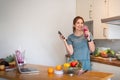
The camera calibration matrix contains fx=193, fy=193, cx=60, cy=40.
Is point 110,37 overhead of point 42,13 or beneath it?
beneath

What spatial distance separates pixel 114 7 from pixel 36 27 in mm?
1429

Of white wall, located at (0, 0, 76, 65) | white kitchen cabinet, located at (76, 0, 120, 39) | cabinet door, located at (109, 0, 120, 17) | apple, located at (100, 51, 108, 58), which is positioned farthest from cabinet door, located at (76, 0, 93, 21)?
apple, located at (100, 51, 108, 58)

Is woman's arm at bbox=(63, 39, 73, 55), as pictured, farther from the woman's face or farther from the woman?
the woman's face

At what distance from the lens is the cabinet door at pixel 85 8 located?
3565 mm

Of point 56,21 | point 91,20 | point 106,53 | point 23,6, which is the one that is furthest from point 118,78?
point 23,6

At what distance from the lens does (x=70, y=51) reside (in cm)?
275

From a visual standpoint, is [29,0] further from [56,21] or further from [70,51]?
[70,51]

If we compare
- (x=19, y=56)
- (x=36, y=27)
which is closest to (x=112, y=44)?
(x=36, y=27)

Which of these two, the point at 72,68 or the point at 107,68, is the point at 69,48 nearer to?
the point at 107,68

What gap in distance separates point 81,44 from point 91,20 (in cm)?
92

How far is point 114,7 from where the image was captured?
9.89ft

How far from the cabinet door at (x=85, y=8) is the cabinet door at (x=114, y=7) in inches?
20.8

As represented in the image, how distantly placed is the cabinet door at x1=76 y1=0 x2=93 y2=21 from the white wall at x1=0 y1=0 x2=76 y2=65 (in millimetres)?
125

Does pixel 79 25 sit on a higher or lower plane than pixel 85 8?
lower
